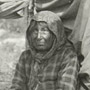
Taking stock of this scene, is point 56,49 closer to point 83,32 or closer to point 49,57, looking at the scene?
point 49,57

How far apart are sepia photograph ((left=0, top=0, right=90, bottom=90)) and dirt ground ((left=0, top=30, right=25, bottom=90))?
15.3 inches

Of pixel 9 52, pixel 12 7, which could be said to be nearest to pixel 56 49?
pixel 12 7

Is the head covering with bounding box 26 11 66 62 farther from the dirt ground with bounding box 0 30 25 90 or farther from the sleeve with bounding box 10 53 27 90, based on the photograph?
the dirt ground with bounding box 0 30 25 90

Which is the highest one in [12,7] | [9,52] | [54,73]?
[12,7]

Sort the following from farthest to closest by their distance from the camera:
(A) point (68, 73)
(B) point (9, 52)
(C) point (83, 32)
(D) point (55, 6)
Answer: (B) point (9, 52) < (D) point (55, 6) < (C) point (83, 32) < (A) point (68, 73)

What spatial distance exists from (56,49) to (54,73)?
0.16 m

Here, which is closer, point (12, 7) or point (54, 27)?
point (54, 27)

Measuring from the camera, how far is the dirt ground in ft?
12.1

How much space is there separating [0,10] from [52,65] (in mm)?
778

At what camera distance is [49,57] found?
3.09m

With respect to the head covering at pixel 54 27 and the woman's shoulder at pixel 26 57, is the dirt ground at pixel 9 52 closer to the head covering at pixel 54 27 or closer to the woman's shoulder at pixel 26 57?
the woman's shoulder at pixel 26 57

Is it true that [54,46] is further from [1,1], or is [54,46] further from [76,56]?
[1,1]

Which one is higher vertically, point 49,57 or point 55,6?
point 55,6

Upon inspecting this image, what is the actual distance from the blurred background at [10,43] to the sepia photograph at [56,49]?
32cm
